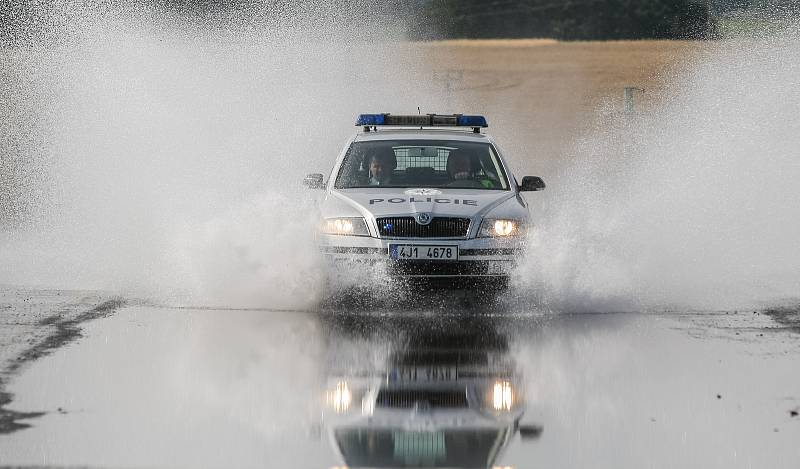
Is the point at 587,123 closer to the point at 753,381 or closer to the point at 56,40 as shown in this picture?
the point at 56,40

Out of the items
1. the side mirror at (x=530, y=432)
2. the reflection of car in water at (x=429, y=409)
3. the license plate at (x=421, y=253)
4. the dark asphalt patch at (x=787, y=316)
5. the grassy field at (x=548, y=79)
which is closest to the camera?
the reflection of car in water at (x=429, y=409)

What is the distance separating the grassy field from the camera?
45219 mm

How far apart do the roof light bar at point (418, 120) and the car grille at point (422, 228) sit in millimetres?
2396

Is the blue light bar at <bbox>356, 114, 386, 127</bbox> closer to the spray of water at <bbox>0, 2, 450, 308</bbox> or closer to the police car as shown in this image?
the police car

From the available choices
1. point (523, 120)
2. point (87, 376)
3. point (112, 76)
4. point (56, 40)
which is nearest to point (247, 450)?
point (87, 376)

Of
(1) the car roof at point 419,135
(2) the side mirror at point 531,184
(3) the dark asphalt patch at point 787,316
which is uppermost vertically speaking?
(1) the car roof at point 419,135

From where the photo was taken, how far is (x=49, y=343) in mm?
11930

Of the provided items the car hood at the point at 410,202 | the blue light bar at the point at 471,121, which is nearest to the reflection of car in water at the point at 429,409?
the car hood at the point at 410,202

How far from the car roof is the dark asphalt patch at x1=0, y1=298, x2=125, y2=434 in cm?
293

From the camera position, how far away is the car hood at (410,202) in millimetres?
14375

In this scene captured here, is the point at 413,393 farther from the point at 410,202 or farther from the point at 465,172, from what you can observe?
the point at 465,172

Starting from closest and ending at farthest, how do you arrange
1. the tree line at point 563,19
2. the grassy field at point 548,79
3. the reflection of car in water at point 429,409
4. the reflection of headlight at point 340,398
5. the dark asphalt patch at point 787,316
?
the reflection of car in water at point 429,409 → the reflection of headlight at point 340,398 → the dark asphalt patch at point 787,316 → the grassy field at point 548,79 → the tree line at point 563,19

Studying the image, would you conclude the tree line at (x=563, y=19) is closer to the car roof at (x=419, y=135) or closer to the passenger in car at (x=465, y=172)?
the car roof at (x=419, y=135)

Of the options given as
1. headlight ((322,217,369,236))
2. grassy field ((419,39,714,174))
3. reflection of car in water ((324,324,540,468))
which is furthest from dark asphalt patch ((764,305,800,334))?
grassy field ((419,39,714,174))
